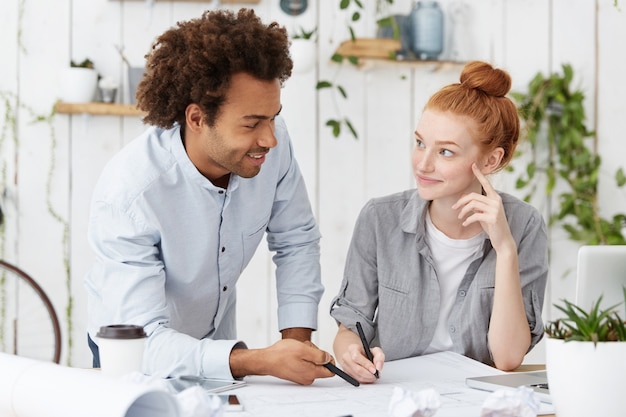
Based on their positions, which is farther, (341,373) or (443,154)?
(443,154)

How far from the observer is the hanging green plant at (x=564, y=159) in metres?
3.54

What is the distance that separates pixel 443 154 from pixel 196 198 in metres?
0.55

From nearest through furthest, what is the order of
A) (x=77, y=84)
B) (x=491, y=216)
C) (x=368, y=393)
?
1. (x=368, y=393)
2. (x=491, y=216)
3. (x=77, y=84)

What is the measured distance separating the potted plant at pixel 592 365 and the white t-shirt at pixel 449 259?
726mm

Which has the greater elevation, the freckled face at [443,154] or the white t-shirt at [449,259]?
the freckled face at [443,154]

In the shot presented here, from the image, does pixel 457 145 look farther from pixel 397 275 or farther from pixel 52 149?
pixel 52 149

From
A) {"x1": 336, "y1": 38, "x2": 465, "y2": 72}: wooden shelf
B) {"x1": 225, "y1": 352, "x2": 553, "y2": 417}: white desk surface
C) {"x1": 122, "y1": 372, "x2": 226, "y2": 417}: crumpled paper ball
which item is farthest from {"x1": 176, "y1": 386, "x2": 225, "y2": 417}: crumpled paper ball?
{"x1": 336, "y1": 38, "x2": 465, "y2": 72}: wooden shelf

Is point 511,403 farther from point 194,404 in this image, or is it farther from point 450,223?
point 450,223

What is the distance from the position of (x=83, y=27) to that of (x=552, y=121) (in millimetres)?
2003

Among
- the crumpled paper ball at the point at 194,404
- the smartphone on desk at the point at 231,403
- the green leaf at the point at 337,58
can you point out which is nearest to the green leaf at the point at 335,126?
the green leaf at the point at 337,58

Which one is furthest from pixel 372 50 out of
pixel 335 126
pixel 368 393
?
pixel 368 393

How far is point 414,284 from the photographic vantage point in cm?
183

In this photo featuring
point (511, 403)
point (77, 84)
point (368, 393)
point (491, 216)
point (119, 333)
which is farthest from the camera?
point (77, 84)

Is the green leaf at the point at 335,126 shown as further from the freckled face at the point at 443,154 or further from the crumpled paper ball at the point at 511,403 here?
the crumpled paper ball at the point at 511,403
